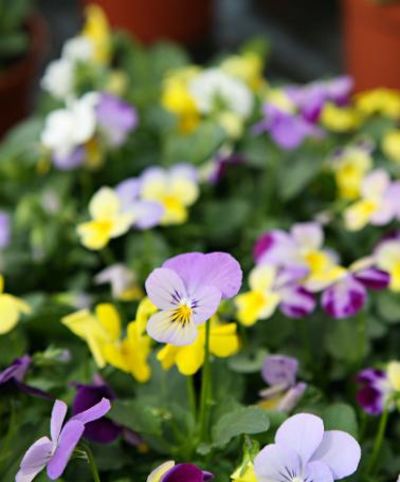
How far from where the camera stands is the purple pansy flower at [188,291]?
615 mm

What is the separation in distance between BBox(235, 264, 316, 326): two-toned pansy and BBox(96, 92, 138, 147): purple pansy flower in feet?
1.05

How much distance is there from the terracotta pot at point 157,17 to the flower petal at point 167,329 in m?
1.65

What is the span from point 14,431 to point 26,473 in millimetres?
126

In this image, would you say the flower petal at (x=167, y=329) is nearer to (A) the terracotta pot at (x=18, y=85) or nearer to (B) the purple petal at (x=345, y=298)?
(B) the purple petal at (x=345, y=298)

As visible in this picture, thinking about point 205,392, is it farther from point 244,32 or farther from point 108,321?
point 244,32

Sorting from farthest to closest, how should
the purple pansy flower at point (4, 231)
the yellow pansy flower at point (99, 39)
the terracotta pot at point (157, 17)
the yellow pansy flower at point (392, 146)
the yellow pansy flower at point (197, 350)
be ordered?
the terracotta pot at point (157, 17), the yellow pansy flower at point (99, 39), the yellow pansy flower at point (392, 146), the purple pansy flower at point (4, 231), the yellow pansy flower at point (197, 350)

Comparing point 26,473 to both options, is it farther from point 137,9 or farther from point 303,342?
point 137,9

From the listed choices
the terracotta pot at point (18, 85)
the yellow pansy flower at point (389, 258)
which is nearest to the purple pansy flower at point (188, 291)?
the yellow pansy flower at point (389, 258)

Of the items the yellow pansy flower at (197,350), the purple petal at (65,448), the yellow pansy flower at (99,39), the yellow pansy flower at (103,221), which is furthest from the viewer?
the yellow pansy flower at (99,39)

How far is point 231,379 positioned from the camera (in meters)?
0.84

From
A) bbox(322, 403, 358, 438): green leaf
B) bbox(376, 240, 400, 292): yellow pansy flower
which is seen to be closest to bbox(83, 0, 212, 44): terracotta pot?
bbox(376, 240, 400, 292): yellow pansy flower

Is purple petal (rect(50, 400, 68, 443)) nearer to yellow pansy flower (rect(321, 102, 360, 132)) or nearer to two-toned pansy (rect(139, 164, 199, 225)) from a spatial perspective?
two-toned pansy (rect(139, 164, 199, 225))

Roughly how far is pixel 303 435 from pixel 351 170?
0.59 meters

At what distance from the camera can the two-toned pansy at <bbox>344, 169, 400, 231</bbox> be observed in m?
0.99
